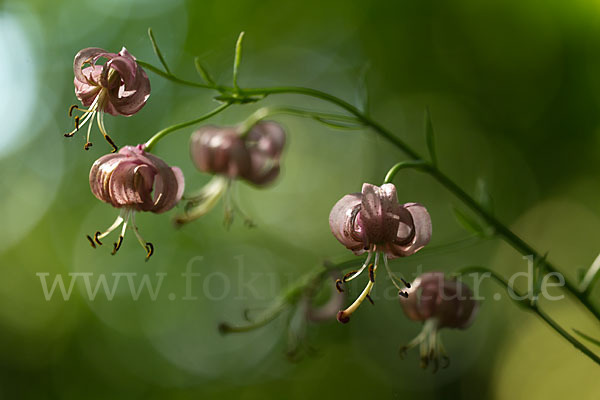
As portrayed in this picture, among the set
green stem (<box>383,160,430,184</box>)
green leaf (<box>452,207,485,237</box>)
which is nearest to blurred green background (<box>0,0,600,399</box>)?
green leaf (<box>452,207,485,237</box>)

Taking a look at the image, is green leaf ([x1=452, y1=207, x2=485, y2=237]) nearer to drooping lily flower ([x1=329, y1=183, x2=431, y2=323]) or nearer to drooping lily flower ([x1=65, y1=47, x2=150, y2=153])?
drooping lily flower ([x1=329, y1=183, x2=431, y2=323])

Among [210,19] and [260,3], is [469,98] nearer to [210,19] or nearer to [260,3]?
[260,3]

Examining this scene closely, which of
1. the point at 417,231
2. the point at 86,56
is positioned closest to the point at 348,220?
the point at 417,231

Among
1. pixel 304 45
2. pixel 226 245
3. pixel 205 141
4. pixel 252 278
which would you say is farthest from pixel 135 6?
pixel 205 141

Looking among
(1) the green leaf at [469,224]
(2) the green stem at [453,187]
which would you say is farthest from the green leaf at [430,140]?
(1) the green leaf at [469,224]

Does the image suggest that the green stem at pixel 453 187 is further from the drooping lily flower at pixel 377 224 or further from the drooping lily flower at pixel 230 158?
the drooping lily flower at pixel 230 158
